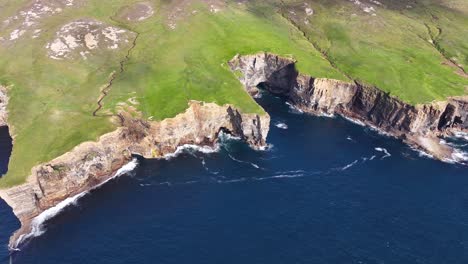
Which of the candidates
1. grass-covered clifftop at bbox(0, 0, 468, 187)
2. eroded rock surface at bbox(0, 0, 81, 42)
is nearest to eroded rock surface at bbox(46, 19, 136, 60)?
grass-covered clifftop at bbox(0, 0, 468, 187)

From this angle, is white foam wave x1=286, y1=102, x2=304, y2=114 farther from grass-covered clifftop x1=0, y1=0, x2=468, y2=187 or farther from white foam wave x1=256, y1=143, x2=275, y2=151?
white foam wave x1=256, y1=143, x2=275, y2=151

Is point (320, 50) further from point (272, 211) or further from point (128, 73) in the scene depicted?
point (272, 211)

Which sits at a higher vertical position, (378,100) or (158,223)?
(378,100)

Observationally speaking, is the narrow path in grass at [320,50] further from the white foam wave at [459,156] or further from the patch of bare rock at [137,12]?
the patch of bare rock at [137,12]

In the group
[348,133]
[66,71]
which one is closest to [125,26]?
[66,71]

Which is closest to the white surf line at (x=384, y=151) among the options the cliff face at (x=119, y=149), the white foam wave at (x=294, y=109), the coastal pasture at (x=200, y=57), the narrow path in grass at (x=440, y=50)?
the white foam wave at (x=294, y=109)

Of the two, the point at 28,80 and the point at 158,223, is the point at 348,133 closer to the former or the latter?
the point at 158,223
